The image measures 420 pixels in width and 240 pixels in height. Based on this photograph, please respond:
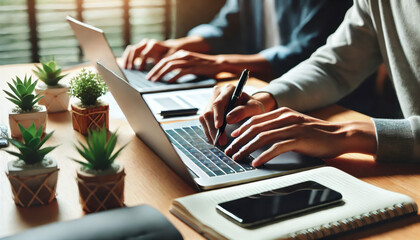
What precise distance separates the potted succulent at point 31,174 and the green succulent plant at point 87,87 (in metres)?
0.33

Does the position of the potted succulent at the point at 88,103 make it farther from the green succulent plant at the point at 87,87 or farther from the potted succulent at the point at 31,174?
the potted succulent at the point at 31,174

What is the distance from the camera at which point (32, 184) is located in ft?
2.52

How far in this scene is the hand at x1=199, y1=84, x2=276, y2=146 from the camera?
3.55 feet

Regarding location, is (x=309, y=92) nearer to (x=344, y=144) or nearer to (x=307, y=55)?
(x=344, y=144)

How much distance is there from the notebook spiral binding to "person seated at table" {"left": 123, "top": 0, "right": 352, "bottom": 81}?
980 mm

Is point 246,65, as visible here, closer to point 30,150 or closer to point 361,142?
point 361,142

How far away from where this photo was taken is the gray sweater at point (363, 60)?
4.26ft

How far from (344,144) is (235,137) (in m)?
0.23

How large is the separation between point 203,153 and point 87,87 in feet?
1.03

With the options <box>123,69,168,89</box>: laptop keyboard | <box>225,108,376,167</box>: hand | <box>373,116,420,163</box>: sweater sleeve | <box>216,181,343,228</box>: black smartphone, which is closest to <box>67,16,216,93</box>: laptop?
<box>123,69,168,89</box>: laptop keyboard

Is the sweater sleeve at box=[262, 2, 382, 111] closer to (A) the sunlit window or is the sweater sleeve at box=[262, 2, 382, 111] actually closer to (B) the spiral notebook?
(B) the spiral notebook

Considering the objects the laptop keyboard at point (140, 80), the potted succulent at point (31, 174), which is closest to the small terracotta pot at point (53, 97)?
the laptop keyboard at point (140, 80)

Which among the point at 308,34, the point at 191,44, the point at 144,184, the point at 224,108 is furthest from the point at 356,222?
the point at 191,44

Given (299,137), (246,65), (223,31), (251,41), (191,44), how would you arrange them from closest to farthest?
(299,137), (246,65), (191,44), (223,31), (251,41)
